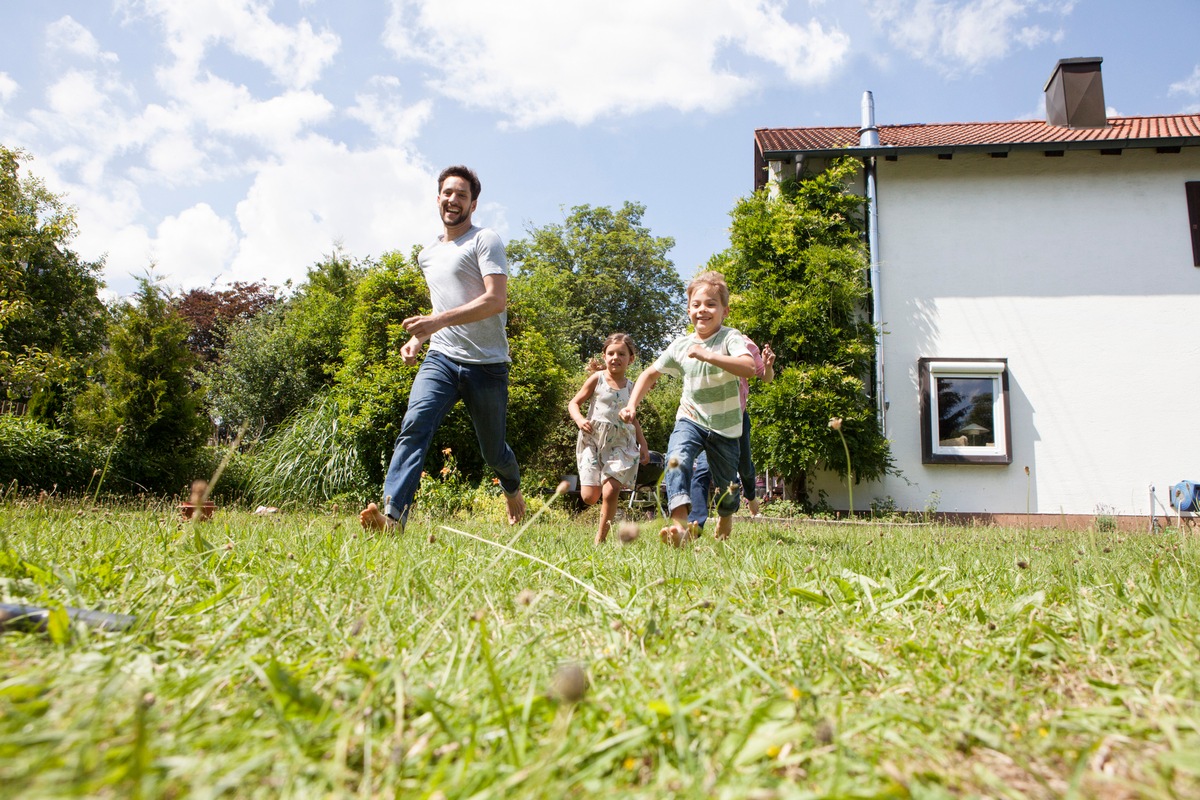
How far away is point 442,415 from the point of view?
4332mm

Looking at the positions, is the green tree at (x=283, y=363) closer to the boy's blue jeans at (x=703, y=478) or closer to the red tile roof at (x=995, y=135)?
the red tile roof at (x=995, y=135)

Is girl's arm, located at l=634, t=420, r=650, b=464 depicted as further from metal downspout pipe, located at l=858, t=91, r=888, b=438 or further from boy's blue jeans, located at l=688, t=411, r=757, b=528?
metal downspout pipe, located at l=858, t=91, r=888, b=438

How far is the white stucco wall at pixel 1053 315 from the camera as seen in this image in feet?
35.8

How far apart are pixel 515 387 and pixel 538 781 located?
365 inches

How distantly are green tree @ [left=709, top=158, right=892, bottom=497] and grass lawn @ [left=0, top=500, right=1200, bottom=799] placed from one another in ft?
27.4

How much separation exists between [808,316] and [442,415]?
776 centimetres

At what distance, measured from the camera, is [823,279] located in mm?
10836

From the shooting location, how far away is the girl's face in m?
6.19

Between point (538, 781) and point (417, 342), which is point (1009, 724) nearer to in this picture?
point (538, 781)

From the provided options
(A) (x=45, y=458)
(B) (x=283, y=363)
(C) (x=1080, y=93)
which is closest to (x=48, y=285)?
(B) (x=283, y=363)

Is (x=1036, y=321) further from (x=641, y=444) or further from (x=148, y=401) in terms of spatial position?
(x=148, y=401)

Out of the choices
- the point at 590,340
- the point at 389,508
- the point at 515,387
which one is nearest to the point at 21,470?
the point at 515,387

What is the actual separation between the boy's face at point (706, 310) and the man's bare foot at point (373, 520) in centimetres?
222

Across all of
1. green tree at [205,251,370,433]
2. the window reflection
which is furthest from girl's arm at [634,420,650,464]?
green tree at [205,251,370,433]
